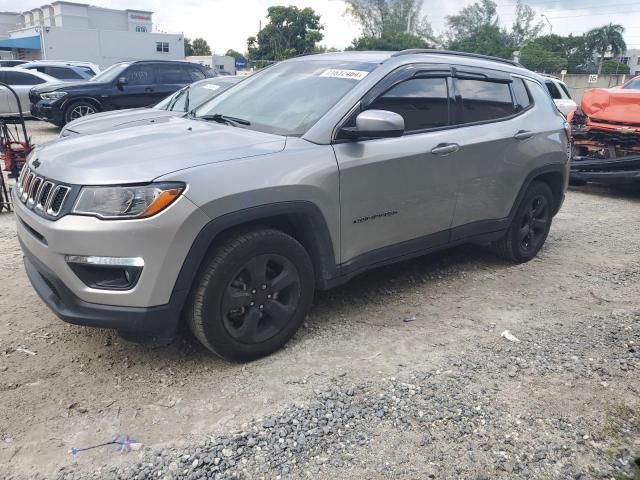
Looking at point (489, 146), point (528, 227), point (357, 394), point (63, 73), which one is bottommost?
point (357, 394)

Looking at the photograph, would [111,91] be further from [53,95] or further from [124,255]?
[124,255]

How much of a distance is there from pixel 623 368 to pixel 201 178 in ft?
8.90

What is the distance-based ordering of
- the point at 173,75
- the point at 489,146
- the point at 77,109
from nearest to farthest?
1. the point at 489,146
2. the point at 77,109
3. the point at 173,75

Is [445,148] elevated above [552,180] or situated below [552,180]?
above

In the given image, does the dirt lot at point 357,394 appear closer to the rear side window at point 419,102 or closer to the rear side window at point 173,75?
the rear side window at point 419,102

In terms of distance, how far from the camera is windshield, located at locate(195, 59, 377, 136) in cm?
349

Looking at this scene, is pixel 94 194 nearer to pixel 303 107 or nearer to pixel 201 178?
pixel 201 178

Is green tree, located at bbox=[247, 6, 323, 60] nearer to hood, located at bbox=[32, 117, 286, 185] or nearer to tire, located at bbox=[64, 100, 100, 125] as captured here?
tire, located at bbox=[64, 100, 100, 125]

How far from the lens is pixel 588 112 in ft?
27.9

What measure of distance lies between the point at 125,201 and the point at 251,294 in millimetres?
850

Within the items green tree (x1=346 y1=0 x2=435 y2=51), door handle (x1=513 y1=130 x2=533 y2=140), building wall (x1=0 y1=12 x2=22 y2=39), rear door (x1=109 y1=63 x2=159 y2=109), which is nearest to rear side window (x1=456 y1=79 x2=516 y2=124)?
door handle (x1=513 y1=130 x2=533 y2=140)

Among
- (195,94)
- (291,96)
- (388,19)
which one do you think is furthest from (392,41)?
(291,96)

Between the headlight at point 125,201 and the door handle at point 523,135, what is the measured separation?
307 cm

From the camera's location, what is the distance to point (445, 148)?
154 inches
